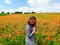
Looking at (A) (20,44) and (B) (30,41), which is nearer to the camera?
(B) (30,41)

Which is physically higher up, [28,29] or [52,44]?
[28,29]

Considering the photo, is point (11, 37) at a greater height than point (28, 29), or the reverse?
point (28, 29)

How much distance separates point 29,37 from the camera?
10.7 metres

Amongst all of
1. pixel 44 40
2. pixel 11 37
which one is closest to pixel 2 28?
pixel 11 37

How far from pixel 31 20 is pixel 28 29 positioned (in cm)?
41

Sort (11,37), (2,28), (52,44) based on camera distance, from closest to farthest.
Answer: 1. (52,44)
2. (11,37)
3. (2,28)

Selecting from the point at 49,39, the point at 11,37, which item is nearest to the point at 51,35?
the point at 49,39

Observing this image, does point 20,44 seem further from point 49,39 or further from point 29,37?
point 29,37

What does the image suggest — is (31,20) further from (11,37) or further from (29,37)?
(11,37)

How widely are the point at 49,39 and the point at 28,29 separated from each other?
311cm

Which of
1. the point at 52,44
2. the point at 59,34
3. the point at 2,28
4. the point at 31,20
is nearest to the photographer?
the point at 31,20

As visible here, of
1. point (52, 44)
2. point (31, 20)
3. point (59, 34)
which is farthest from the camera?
point (59, 34)

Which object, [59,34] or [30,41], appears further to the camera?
[59,34]

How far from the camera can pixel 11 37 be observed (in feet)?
45.6
